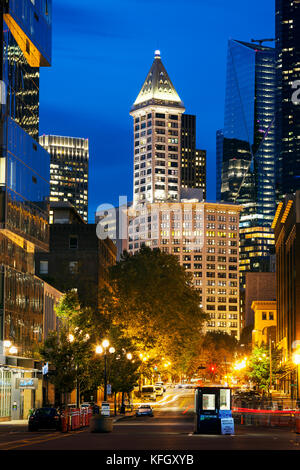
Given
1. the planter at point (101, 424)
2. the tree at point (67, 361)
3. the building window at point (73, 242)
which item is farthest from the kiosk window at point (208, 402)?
the building window at point (73, 242)

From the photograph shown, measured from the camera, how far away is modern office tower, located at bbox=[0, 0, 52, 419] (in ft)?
228

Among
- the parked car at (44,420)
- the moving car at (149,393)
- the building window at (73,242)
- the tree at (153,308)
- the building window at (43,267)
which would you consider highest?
the building window at (73,242)

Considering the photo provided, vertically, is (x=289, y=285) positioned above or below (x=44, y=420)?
above

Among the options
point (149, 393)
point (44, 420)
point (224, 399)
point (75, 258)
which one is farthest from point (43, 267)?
point (224, 399)

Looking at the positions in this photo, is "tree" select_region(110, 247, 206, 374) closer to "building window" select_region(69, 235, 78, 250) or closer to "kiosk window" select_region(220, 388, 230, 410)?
"building window" select_region(69, 235, 78, 250)

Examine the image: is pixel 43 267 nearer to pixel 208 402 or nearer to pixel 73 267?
pixel 73 267

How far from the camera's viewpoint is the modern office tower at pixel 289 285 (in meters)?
127

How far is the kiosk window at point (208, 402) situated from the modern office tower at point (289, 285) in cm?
6253

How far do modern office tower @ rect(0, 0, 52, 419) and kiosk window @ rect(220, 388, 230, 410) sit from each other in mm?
22683

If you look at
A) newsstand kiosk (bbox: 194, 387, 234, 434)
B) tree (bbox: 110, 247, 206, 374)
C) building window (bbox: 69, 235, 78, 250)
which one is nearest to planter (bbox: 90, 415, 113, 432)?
newsstand kiosk (bbox: 194, 387, 234, 434)

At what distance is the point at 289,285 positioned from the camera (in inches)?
5527

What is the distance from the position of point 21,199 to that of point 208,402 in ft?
109

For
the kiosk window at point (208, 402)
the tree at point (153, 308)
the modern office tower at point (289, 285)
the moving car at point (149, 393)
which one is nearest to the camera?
the kiosk window at point (208, 402)

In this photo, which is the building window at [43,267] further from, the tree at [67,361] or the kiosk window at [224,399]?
the kiosk window at [224,399]
